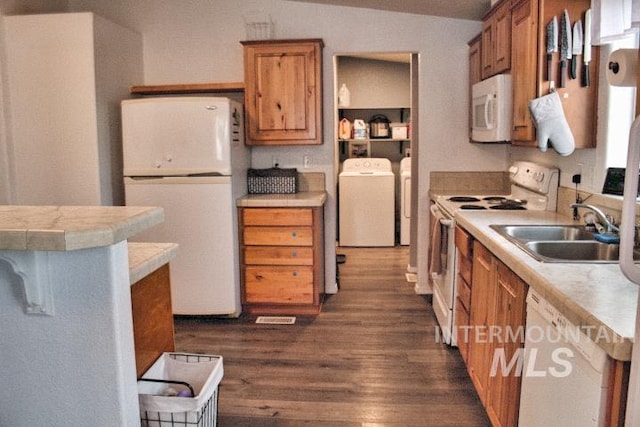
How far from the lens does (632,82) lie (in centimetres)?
167

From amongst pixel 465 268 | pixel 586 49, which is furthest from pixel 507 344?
pixel 586 49

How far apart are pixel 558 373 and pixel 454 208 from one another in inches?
71.1

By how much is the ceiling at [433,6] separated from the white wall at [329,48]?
2.9 inches

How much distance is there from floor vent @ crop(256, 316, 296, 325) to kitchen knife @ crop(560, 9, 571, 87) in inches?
92.1

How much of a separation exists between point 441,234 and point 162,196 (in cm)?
193

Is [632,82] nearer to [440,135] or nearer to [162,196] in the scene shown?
[440,135]

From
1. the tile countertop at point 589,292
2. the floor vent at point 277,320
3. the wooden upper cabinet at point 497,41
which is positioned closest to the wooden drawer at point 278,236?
the floor vent at point 277,320

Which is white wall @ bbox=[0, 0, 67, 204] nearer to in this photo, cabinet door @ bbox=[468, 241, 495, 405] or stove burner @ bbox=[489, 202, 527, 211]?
cabinet door @ bbox=[468, 241, 495, 405]

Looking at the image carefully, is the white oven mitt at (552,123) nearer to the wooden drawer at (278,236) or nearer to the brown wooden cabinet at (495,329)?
the brown wooden cabinet at (495,329)

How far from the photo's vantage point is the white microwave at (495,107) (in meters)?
3.06

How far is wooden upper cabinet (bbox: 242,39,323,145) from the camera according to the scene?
3869 millimetres

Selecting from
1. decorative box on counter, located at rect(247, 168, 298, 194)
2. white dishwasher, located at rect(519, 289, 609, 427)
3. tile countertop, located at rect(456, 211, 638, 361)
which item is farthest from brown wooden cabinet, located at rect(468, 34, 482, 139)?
white dishwasher, located at rect(519, 289, 609, 427)

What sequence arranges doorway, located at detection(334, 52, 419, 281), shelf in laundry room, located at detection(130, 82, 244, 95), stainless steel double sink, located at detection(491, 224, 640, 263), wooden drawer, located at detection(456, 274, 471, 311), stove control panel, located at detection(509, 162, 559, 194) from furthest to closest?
doorway, located at detection(334, 52, 419, 281), shelf in laundry room, located at detection(130, 82, 244, 95), stove control panel, located at detection(509, 162, 559, 194), wooden drawer, located at detection(456, 274, 471, 311), stainless steel double sink, located at detection(491, 224, 640, 263)

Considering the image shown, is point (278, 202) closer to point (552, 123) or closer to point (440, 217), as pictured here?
point (440, 217)
